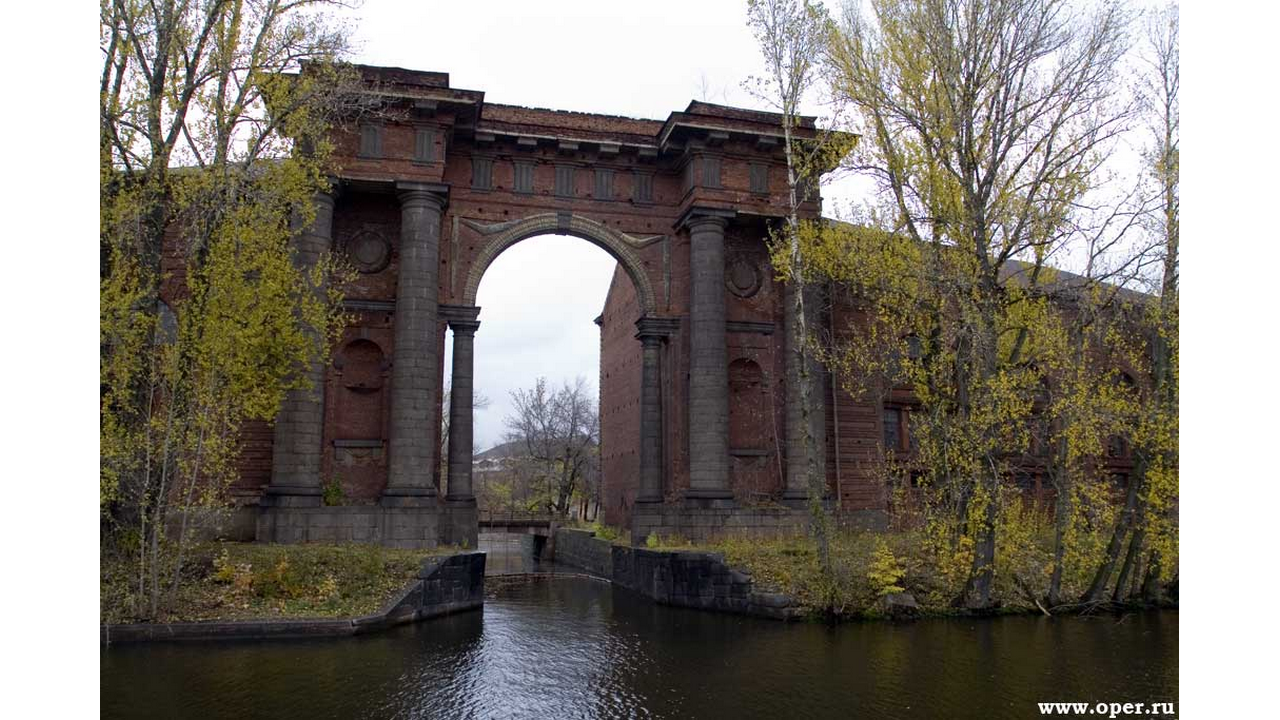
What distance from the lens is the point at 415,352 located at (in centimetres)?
2225

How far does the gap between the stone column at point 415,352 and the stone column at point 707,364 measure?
6.98 metres

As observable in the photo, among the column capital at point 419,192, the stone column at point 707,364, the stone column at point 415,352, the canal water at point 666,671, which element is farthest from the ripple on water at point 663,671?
the column capital at point 419,192

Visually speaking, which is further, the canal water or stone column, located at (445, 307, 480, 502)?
stone column, located at (445, 307, 480, 502)

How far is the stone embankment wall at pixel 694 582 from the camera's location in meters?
19.0

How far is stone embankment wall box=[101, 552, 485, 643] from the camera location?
14820 millimetres

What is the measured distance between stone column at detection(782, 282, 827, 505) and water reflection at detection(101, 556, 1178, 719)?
7402 mm

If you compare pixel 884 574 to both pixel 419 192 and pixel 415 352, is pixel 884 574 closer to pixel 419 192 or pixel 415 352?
pixel 415 352

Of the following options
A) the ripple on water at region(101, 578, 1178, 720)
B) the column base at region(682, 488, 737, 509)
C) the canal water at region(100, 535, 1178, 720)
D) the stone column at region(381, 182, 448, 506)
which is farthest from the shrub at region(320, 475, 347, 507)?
the column base at region(682, 488, 737, 509)

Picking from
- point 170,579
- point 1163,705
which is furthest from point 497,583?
point 1163,705

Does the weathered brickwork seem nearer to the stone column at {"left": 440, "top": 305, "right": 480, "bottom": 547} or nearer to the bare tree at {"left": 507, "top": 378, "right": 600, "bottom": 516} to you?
the stone column at {"left": 440, "top": 305, "right": 480, "bottom": 547}

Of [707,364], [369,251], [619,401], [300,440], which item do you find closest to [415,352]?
[300,440]

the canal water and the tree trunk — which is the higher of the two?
the tree trunk

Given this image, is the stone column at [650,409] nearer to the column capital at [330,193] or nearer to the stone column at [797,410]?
the stone column at [797,410]

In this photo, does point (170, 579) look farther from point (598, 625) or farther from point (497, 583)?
point (497, 583)
